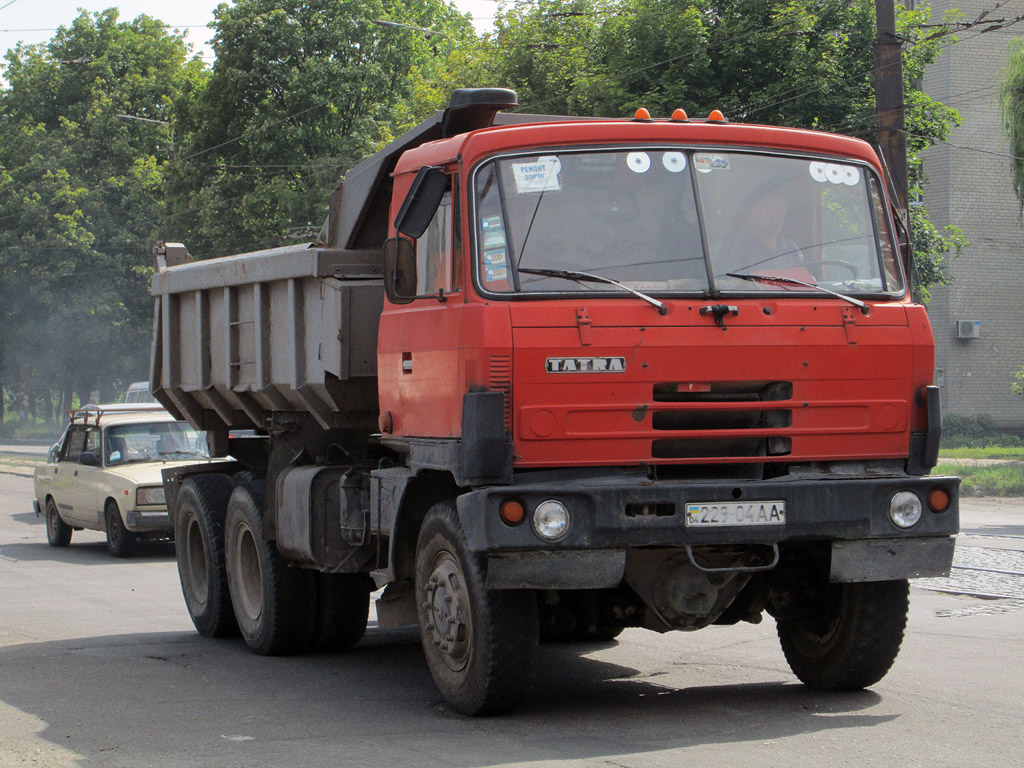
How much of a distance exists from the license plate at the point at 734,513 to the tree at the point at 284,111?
30.9 meters

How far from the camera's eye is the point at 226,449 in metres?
10.7

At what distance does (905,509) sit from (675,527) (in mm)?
1120

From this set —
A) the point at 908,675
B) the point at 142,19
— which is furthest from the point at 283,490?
the point at 142,19

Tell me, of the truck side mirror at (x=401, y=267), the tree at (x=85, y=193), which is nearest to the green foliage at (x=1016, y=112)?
the truck side mirror at (x=401, y=267)

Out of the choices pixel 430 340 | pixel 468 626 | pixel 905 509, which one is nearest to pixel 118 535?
pixel 430 340

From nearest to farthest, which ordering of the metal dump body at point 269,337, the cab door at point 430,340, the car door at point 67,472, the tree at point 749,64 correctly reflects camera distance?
the cab door at point 430,340, the metal dump body at point 269,337, the car door at point 67,472, the tree at point 749,64

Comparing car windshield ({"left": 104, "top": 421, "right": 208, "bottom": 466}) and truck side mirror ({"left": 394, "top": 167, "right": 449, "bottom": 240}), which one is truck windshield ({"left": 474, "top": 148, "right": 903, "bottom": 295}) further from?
car windshield ({"left": 104, "top": 421, "right": 208, "bottom": 466})

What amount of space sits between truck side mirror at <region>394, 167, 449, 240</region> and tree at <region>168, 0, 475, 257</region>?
3000 centimetres

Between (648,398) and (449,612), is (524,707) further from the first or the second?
(648,398)

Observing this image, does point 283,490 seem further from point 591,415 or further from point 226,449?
point 591,415

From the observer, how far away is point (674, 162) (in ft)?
22.2

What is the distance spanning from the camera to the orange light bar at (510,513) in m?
6.16

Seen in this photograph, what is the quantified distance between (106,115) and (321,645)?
5096 cm

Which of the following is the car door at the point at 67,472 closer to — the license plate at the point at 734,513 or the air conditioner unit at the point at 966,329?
the license plate at the point at 734,513
